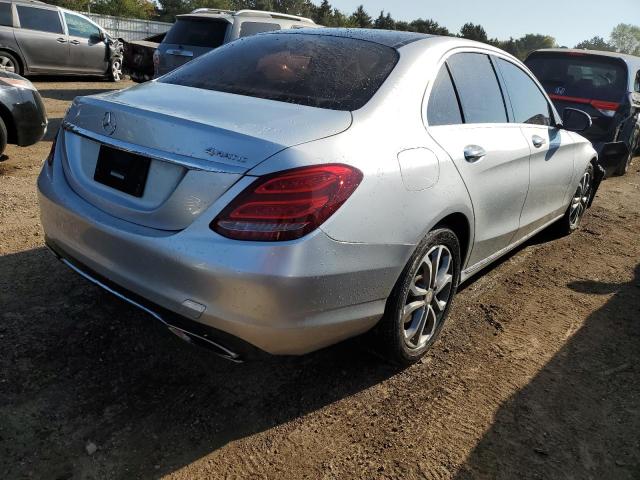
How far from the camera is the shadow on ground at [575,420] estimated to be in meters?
2.21

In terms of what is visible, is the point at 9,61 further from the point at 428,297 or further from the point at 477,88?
the point at 428,297

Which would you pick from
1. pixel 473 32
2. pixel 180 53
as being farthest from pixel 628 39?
pixel 180 53

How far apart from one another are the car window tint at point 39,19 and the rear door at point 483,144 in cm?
1083

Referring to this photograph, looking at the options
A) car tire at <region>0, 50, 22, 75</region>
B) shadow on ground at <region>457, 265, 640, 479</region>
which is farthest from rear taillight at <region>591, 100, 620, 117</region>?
car tire at <region>0, 50, 22, 75</region>

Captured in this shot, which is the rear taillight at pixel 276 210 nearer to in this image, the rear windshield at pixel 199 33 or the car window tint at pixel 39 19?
the rear windshield at pixel 199 33

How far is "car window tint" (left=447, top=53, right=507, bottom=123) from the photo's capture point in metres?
2.93

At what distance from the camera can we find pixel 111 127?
224 cm

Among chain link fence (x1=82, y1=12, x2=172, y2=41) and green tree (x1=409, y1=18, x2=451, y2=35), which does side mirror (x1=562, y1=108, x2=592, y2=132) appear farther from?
green tree (x1=409, y1=18, x2=451, y2=35)

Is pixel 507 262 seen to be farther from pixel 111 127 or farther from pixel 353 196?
pixel 111 127

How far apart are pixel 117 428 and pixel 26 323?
0.99m

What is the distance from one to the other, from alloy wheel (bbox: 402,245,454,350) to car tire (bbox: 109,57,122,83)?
12.4 meters

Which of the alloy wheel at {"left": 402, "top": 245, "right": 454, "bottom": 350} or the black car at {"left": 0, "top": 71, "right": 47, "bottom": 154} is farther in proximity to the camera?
the black car at {"left": 0, "top": 71, "right": 47, "bottom": 154}

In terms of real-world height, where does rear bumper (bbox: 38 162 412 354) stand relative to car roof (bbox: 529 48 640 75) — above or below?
below

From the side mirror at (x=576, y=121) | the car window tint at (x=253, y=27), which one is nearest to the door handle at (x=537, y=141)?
the side mirror at (x=576, y=121)
